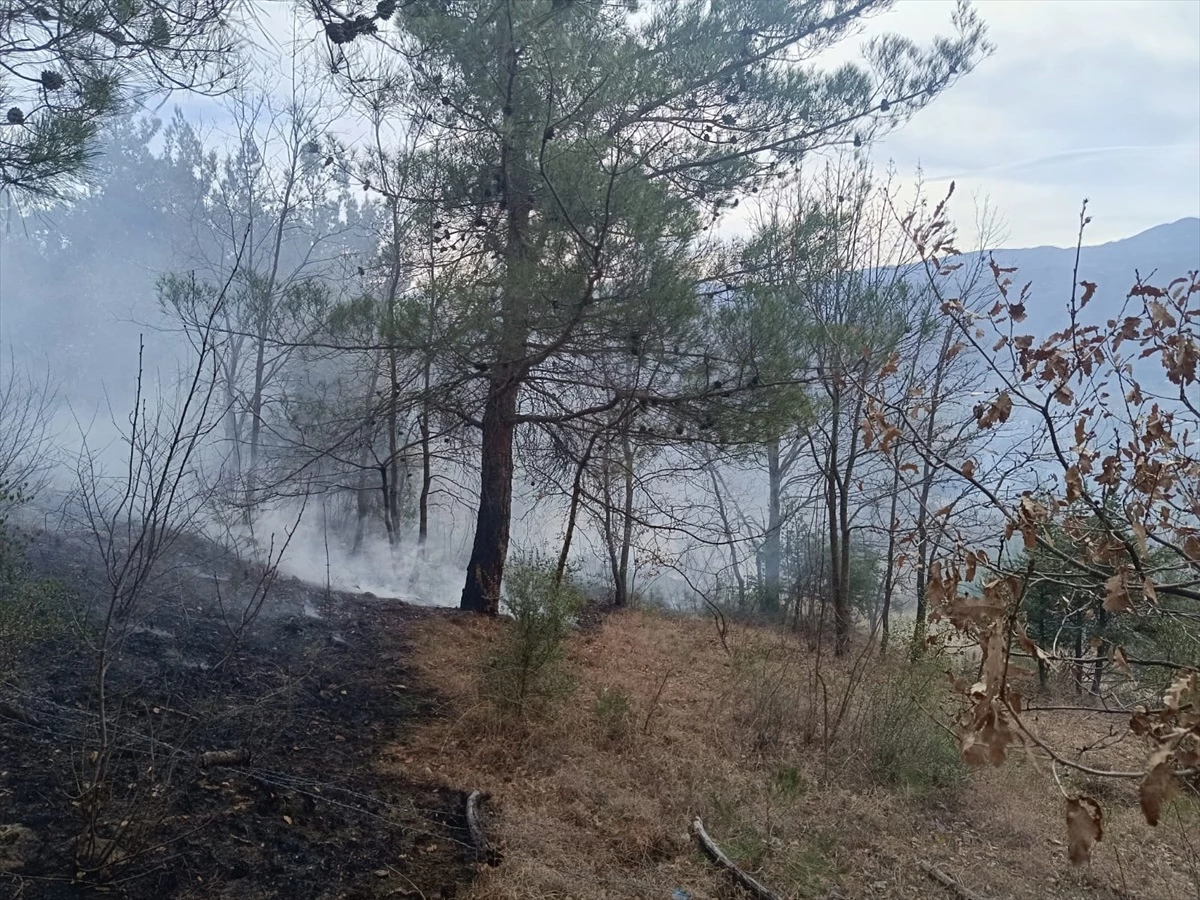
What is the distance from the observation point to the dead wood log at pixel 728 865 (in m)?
3.28

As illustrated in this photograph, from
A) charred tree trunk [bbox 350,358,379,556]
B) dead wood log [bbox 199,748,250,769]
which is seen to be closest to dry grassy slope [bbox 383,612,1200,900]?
dead wood log [bbox 199,748,250,769]

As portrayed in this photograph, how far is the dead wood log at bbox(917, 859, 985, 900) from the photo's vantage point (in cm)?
348

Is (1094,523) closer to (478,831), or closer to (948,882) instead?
(948,882)

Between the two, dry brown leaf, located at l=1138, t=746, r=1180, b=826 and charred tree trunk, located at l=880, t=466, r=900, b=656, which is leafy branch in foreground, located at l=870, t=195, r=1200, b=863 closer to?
dry brown leaf, located at l=1138, t=746, r=1180, b=826

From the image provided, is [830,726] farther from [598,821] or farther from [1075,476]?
[1075,476]

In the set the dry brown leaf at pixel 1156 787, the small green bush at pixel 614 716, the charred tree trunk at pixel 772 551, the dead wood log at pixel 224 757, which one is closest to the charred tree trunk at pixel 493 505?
the small green bush at pixel 614 716

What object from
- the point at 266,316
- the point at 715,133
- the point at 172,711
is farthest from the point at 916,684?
the point at 266,316

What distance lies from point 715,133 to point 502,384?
3.26m

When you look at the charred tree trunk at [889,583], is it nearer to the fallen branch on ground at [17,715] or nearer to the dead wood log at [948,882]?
the dead wood log at [948,882]

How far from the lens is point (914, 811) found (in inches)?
177

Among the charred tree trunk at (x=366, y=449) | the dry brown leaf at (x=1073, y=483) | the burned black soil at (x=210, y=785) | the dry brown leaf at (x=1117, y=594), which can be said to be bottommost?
the burned black soil at (x=210, y=785)

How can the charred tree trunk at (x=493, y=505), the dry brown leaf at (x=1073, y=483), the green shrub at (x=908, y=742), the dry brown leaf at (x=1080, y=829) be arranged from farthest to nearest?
1. the charred tree trunk at (x=493, y=505)
2. the green shrub at (x=908, y=742)
3. the dry brown leaf at (x=1073, y=483)
4. the dry brown leaf at (x=1080, y=829)

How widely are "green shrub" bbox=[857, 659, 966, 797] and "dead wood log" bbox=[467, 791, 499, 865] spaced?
2.45 m

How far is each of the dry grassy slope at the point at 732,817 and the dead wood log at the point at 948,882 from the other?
4cm
